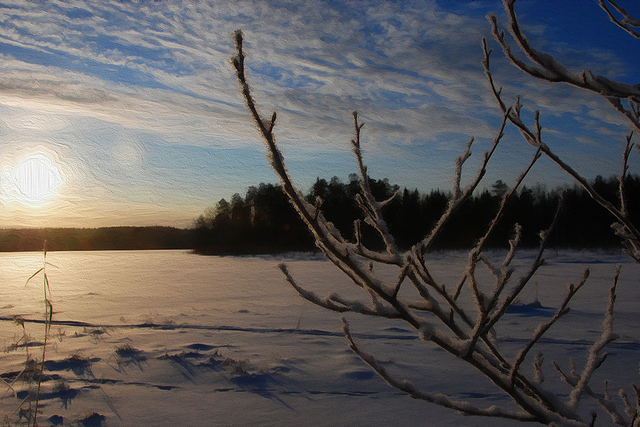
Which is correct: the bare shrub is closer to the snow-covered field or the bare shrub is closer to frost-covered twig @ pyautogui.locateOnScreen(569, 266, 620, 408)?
frost-covered twig @ pyautogui.locateOnScreen(569, 266, 620, 408)

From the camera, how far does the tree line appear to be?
3216 centimetres

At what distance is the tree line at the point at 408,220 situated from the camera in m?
32.2

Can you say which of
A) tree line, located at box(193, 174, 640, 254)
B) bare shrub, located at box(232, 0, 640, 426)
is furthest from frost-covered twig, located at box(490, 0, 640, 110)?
tree line, located at box(193, 174, 640, 254)

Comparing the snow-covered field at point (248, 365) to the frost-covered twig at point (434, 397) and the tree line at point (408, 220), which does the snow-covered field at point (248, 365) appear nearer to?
the frost-covered twig at point (434, 397)

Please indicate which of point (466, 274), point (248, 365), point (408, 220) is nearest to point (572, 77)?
point (466, 274)

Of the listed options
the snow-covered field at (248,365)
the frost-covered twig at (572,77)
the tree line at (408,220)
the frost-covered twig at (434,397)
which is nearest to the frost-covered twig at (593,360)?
the frost-covered twig at (434,397)

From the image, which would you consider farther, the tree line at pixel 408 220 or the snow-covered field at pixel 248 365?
the tree line at pixel 408 220

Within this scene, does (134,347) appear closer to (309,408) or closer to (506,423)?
(309,408)

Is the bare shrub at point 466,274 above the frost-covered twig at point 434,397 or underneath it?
above

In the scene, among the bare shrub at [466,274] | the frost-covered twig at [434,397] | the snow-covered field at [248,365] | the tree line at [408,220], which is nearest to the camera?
the bare shrub at [466,274]

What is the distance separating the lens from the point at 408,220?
37.0 meters

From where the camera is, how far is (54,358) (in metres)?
4.41

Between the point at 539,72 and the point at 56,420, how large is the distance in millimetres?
3489

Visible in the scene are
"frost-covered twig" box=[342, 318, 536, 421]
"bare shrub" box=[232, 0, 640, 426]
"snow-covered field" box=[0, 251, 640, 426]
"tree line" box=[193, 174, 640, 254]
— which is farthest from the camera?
"tree line" box=[193, 174, 640, 254]
